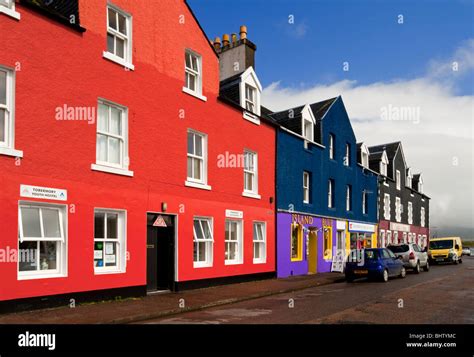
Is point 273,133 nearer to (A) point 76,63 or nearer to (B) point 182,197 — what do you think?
(B) point 182,197

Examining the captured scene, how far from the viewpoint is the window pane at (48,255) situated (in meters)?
12.1

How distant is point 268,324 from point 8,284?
5.94m

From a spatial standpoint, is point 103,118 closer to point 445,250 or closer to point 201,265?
point 201,265

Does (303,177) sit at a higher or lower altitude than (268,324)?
higher

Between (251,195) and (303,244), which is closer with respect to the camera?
(251,195)

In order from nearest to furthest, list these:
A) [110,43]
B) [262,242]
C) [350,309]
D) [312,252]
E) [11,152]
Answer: [11,152] < [350,309] < [110,43] < [262,242] < [312,252]

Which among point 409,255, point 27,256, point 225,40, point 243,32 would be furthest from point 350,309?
point 225,40

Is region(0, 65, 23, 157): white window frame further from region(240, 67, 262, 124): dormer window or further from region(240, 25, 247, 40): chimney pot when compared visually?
region(240, 25, 247, 40): chimney pot

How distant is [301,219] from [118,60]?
1379 centimetres

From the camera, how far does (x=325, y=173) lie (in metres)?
28.1

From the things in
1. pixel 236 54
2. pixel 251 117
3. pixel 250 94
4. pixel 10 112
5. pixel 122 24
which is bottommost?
pixel 10 112

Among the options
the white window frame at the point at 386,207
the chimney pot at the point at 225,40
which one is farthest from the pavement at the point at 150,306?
the white window frame at the point at 386,207
